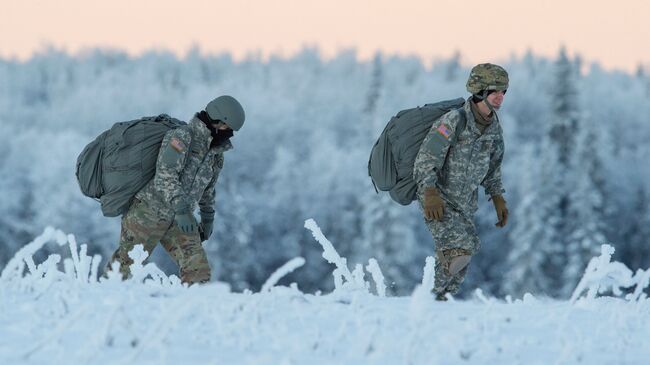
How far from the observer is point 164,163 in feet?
23.9

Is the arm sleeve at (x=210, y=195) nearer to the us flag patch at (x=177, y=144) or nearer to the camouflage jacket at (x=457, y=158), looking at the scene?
the us flag patch at (x=177, y=144)

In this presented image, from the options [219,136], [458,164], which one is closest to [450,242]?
[458,164]

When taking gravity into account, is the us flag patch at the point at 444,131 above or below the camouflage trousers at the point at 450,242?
above

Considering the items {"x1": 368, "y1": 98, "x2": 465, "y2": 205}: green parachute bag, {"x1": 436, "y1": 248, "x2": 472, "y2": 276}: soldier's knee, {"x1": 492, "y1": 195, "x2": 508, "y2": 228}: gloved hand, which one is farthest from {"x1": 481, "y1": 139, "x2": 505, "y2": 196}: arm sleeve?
{"x1": 436, "y1": 248, "x2": 472, "y2": 276}: soldier's knee

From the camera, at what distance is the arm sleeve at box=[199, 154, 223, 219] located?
775cm

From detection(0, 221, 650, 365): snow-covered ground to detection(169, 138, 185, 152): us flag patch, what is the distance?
90.8 inches

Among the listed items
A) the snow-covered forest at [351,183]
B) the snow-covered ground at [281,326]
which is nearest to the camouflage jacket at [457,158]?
the snow-covered ground at [281,326]

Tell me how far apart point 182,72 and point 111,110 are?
48.7m

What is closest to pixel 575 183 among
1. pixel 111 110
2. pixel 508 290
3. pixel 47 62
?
pixel 508 290

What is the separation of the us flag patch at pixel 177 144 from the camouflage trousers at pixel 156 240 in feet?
1.80

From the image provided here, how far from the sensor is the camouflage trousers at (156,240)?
7.57 m

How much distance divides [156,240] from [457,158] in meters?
2.11

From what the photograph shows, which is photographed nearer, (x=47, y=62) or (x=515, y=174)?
(x=515, y=174)

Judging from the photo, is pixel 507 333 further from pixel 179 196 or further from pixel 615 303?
pixel 179 196
